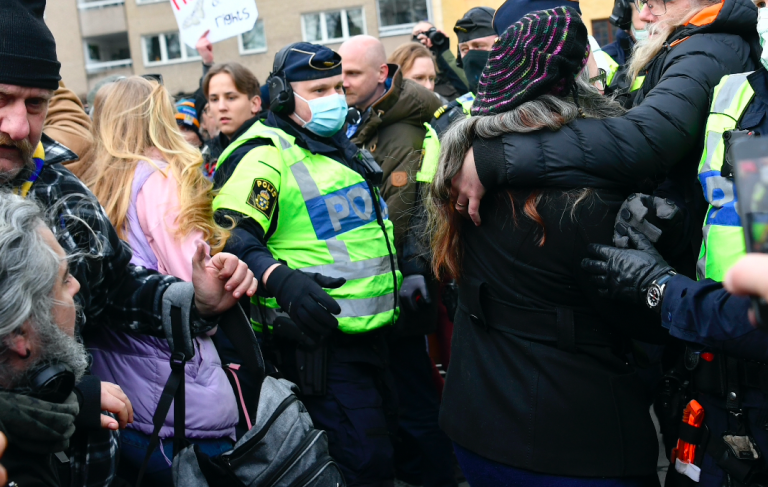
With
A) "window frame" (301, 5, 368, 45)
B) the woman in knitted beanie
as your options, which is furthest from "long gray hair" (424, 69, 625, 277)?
"window frame" (301, 5, 368, 45)

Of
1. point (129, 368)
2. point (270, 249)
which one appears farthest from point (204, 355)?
point (270, 249)

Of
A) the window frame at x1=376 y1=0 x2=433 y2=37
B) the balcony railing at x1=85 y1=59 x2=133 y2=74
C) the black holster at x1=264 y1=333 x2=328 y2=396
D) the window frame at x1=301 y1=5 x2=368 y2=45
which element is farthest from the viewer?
the balcony railing at x1=85 y1=59 x2=133 y2=74

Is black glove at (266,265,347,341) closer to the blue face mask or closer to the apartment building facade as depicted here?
the blue face mask

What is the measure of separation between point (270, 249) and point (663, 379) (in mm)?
1725

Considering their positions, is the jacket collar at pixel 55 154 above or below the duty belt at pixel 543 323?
above

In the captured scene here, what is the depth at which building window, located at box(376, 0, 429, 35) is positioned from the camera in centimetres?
2450

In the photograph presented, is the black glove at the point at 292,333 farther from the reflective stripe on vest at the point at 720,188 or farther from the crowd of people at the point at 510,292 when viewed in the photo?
the reflective stripe on vest at the point at 720,188

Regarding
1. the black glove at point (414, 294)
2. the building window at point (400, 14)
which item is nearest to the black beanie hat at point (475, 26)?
the black glove at point (414, 294)

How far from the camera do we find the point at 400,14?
978 inches

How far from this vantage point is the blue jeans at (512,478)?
2.04m

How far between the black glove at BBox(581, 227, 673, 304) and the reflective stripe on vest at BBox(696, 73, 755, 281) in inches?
4.8

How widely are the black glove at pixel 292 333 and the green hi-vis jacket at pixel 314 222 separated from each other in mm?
82

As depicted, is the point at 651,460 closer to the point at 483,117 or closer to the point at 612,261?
the point at 612,261

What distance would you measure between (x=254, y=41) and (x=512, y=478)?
25751mm
